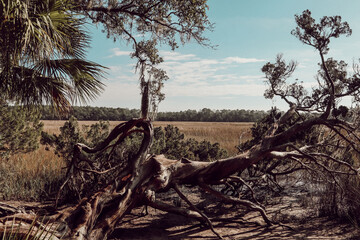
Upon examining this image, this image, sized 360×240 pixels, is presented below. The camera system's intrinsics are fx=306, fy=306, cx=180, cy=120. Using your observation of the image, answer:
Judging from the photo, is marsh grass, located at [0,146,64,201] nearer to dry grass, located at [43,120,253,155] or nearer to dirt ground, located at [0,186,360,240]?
dirt ground, located at [0,186,360,240]

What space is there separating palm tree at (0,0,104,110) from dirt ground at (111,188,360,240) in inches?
A: 103

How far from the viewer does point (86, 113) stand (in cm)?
6047

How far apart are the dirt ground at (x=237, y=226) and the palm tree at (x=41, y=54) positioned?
8.56ft

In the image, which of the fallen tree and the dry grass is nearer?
the fallen tree

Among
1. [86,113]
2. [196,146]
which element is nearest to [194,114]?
[86,113]

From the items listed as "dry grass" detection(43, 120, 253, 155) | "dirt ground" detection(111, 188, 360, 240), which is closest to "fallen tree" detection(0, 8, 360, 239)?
"dirt ground" detection(111, 188, 360, 240)

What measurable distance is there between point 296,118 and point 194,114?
77951 millimetres

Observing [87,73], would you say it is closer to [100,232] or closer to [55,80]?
[55,80]

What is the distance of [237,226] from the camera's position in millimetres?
5293

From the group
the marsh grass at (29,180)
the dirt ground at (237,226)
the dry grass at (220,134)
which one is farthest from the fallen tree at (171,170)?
the dry grass at (220,134)

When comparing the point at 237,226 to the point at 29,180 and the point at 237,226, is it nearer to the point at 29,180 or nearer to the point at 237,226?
the point at 237,226

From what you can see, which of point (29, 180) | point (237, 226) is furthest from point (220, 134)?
point (237, 226)

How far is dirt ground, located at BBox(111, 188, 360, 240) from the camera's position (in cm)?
483

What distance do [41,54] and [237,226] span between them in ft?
14.3
